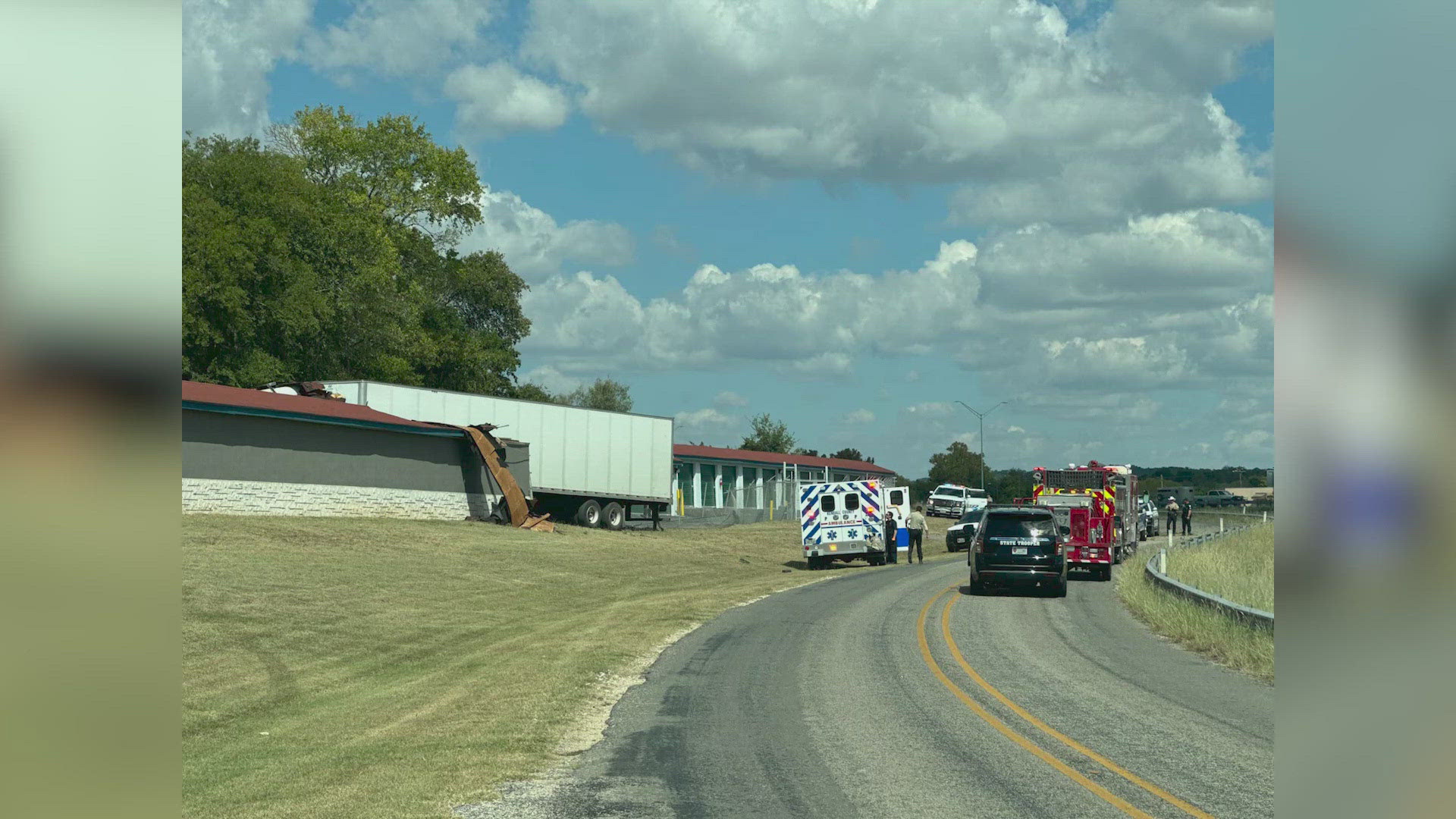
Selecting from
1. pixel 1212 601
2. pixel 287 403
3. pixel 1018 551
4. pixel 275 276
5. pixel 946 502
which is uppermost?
pixel 275 276

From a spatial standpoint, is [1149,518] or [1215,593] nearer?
[1215,593]

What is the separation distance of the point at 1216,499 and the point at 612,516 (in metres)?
99.1

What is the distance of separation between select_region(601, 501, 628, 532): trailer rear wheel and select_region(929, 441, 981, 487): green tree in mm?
103392

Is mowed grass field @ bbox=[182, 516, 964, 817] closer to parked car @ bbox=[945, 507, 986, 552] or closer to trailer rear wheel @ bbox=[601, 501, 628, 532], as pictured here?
trailer rear wheel @ bbox=[601, 501, 628, 532]

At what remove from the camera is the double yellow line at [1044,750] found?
9430 millimetres

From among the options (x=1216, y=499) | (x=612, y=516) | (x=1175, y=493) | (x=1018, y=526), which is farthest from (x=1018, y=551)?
(x=1216, y=499)

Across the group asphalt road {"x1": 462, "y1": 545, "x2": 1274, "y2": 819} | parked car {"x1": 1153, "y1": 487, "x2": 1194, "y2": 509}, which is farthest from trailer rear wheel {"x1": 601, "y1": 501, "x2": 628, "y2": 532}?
parked car {"x1": 1153, "y1": 487, "x2": 1194, "y2": 509}

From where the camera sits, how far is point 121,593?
2.20 m

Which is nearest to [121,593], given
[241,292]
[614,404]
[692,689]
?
[692,689]

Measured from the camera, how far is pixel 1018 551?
93.7 ft

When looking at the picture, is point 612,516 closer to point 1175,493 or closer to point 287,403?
point 287,403

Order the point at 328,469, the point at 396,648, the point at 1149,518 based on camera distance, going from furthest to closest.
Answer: the point at 1149,518 → the point at 328,469 → the point at 396,648

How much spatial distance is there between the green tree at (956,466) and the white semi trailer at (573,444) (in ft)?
334

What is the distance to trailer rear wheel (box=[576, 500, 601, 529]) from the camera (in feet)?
161
